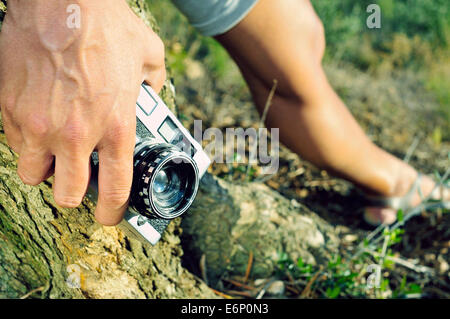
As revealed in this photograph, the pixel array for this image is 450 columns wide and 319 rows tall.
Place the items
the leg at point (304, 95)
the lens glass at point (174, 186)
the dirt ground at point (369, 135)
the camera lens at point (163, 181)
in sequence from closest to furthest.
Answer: the camera lens at point (163, 181), the lens glass at point (174, 186), the leg at point (304, 95), the dirt ground at point (369, 135)

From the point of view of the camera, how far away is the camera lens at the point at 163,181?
916mm

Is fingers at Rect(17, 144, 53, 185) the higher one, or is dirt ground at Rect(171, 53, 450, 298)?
fingers at Rect(17, 144, 53, 185)

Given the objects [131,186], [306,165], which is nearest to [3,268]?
[131,186]

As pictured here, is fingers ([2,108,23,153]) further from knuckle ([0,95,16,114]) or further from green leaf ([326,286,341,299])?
green leaf ([326,286,341,299])

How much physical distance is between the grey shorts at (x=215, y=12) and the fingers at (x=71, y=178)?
796mm

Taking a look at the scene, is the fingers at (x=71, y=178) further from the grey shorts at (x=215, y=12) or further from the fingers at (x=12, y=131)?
the grey shorts at (x=215, y=12)

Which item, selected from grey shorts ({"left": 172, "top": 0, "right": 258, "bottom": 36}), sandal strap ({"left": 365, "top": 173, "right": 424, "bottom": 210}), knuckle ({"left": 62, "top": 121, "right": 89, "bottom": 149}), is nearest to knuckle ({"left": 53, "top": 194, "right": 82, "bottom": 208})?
knuckle ({"left": 62, "top": 121, "right": 89, "bottom": 149})

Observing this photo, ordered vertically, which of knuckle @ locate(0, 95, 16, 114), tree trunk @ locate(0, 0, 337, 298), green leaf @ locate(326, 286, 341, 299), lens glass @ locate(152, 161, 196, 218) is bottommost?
green leaf @ locate(326, 286, 341, 299)

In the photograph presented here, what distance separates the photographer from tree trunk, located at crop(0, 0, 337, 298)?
1.04m

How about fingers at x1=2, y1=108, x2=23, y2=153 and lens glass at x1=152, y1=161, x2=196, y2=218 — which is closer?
fingers at x1=2, y1=108, x2=23, y2=153

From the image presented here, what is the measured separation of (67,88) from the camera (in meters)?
0.77

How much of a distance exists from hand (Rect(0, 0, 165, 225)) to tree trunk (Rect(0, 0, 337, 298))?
18cm

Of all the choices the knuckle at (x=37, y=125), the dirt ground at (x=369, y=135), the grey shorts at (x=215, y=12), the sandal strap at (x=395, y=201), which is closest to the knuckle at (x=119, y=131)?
the knuckle at (x=37, y=125)

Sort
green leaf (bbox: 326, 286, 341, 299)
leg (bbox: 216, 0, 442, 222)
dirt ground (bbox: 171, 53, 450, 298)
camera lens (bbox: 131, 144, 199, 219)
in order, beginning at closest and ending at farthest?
1. camera lens (bbox: 131, 144, 199, 219)
2. green leaf (bbox: 326, 286, 341, 299)
3. leg (bbox: 216, 0, 442, 222)
4. dirt ground (bbox: 171, 53, 450, 298)
